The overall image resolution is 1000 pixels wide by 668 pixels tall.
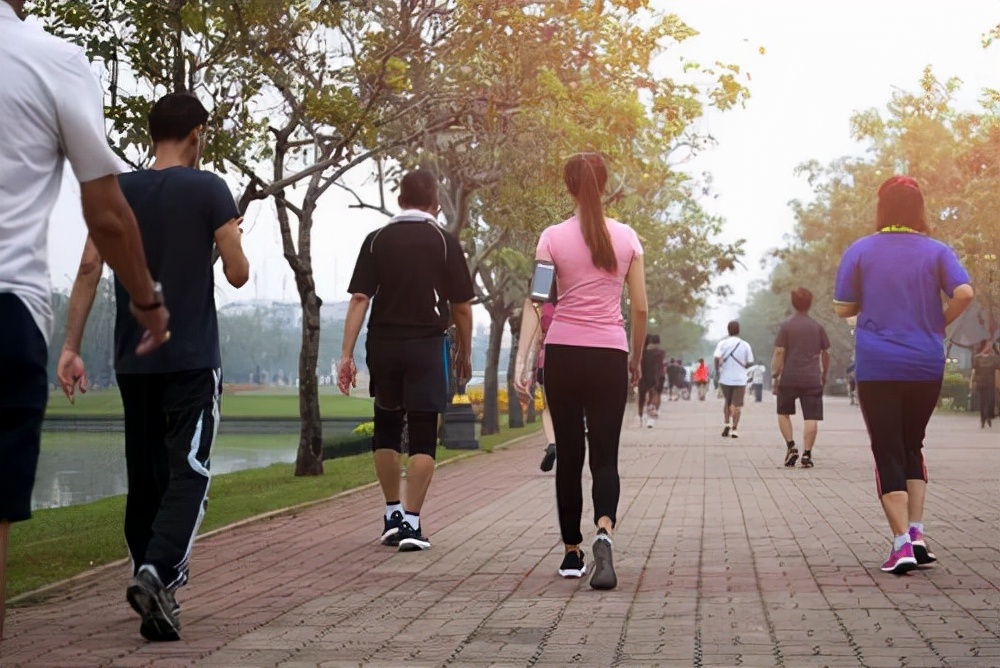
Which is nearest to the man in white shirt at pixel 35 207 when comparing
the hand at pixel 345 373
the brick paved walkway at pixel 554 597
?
the brick paved walkway at pixel 554 597

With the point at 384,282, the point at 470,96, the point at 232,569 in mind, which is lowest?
the point at 232,569

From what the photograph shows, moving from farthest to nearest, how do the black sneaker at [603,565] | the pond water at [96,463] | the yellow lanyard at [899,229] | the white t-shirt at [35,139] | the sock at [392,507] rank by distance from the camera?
the pond water at [96,463] → the sock at [392,507] → the yellow lanyard at [899,229] → the black sneaker at [603,565] → the white t-shirt at [35,139]

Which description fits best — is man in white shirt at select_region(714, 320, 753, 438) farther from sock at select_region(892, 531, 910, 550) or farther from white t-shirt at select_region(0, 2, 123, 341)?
white t-shirt at select_region(0, 2, 123, 341)

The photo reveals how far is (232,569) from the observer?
8.49 meters

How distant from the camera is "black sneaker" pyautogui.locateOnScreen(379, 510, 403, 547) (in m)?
9.52

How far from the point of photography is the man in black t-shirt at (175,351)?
20.2ft

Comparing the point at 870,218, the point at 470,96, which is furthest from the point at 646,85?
A: the point at 870,218

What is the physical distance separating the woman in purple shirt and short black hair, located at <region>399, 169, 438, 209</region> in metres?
2.48

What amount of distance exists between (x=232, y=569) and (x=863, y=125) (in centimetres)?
4011

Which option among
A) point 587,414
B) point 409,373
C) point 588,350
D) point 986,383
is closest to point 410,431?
point 409,373

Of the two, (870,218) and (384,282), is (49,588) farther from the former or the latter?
(870,218)

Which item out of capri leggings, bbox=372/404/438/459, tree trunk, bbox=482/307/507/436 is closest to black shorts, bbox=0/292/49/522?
capri leggings, bbox=372/404/438/459

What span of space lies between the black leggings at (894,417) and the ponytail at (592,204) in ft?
4.78

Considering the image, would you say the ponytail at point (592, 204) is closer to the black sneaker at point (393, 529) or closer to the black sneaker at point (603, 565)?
the black sneaker at point (603, 565)
